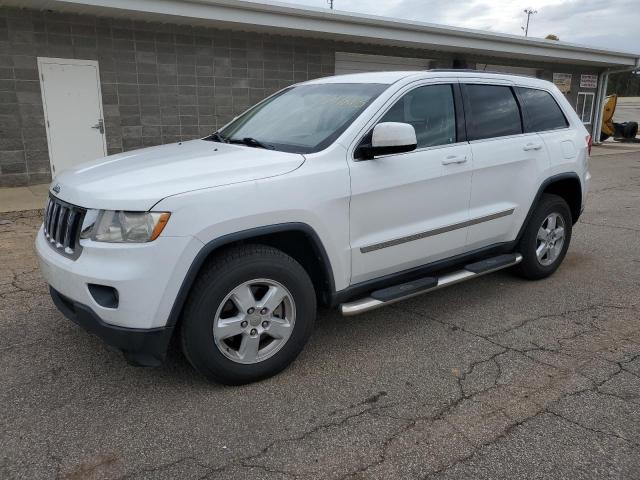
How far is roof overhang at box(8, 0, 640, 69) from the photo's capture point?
9.15m

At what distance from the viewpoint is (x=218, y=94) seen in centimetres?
1152

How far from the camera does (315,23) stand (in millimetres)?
11344

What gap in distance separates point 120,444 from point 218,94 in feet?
32.6

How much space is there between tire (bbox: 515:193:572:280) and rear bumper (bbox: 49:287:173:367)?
335 centimetres

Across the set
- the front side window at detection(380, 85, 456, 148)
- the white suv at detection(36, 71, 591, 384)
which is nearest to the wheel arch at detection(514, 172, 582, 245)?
the white suv at detection(36, 71, 591, 384)

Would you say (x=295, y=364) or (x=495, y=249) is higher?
(x=495, y=249)

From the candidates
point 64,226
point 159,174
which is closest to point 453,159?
point 159,174

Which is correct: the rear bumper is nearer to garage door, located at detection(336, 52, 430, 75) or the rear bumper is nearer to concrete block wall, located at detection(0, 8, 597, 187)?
concrete block wall, located at detection(0, 8, 597, 187)

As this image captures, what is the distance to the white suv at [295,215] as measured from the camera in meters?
2.73

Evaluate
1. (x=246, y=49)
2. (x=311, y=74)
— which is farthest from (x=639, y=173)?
(x=246, y=49)

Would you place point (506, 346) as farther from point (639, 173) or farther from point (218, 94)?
point (639, 173)

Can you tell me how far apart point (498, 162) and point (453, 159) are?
22.8 inches

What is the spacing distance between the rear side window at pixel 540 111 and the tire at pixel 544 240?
2.13 feet

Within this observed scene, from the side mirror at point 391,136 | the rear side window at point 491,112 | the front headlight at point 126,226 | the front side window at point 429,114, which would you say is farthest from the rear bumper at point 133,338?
the rear side window at point 491,112
